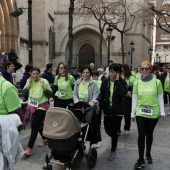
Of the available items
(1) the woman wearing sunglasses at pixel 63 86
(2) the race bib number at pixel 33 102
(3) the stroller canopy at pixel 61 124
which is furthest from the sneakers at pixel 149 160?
(1) the woman wearing sunglasses at pixel 63 86

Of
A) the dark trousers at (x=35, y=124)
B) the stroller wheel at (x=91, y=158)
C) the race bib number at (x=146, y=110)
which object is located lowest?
the stroller wheel at (x=91, y=158)

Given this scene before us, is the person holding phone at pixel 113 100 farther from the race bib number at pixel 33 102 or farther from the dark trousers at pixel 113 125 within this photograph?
the race bib number at pixel 33 102

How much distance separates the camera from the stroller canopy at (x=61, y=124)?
4.46 m

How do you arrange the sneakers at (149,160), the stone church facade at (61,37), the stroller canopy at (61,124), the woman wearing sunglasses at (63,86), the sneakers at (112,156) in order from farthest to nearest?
the stone church facade at (61,37), the woman wearing sunglasses at (63,86), the sneakers at (112,156), the sneakers at (149,160), the stroller canopy at (61,124)

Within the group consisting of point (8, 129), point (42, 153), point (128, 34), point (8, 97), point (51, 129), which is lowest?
point (42, 153)

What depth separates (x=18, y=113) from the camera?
3721 millimetres

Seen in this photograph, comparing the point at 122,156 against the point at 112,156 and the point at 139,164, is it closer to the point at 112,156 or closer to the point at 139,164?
the point at 112,156

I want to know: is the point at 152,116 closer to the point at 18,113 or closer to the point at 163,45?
the point at 18,113

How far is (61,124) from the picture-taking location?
14.8 ft

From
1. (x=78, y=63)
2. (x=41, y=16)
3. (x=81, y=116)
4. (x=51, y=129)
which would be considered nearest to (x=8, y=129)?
(x=51, y=129)

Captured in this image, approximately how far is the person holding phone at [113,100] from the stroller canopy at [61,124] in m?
1.12

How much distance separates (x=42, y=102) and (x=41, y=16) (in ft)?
71.7

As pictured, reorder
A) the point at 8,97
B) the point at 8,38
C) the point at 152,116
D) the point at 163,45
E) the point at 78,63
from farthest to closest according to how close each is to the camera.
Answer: the point at 163,45 < the point at 78,63 < the point at 8,38 < the point at 152,116 < the point at 8,97

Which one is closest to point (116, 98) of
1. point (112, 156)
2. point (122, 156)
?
point (112, 156)
